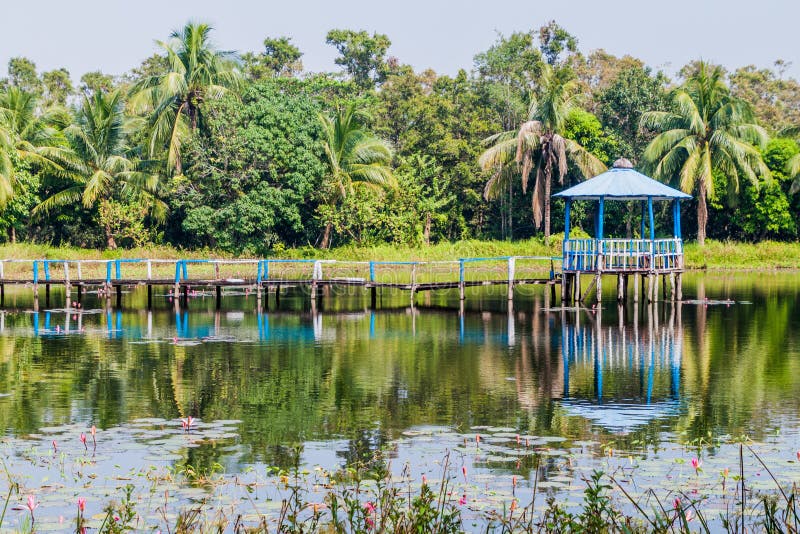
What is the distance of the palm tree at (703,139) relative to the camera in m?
54.6

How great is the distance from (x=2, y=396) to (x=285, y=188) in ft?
114

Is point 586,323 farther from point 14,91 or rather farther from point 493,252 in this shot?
point 14,91

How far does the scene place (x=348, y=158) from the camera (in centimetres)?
5394

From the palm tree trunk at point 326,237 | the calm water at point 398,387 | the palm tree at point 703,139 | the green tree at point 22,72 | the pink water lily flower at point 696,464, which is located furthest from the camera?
the green tree at point 22,72

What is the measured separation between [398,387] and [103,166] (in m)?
37.4

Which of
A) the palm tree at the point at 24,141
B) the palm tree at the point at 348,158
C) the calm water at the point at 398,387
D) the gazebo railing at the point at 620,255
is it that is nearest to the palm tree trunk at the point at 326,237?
the palm tree at the point at 348,158

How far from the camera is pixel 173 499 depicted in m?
11.3

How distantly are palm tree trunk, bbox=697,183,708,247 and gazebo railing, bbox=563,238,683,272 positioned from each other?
1956 cm

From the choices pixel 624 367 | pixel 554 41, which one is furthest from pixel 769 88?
pixel 624 367

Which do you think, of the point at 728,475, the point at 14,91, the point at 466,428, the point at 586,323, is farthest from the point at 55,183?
the point at 728,475

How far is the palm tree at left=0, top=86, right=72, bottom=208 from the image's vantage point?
47.0 meters

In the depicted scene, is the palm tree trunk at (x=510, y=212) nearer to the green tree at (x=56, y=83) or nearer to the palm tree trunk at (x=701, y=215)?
the palm tree trunk at (x=701, y=215)

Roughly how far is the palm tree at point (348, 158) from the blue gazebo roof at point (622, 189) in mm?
18195

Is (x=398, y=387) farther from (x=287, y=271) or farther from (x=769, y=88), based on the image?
(x=769, y=88)
